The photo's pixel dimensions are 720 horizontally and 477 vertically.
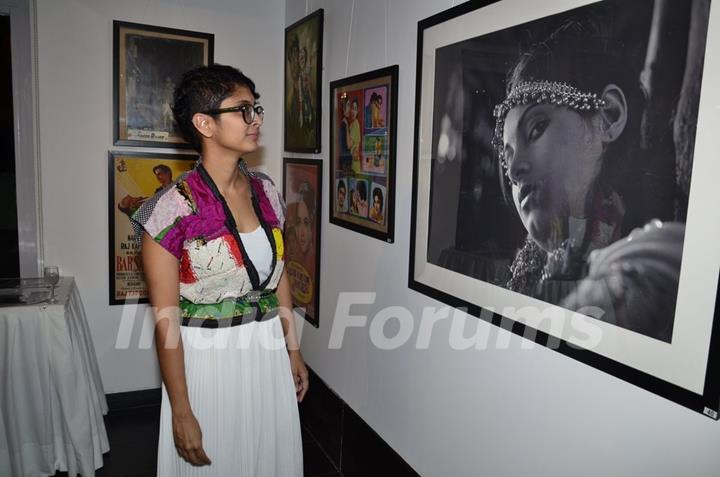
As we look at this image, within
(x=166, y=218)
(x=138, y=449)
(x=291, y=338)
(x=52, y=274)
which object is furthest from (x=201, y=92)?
(x=138, y=449)

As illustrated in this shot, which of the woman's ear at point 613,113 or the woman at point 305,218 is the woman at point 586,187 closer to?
the woman's ear at point 613,113

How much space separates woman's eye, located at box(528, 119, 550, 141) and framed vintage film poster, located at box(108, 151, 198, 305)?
2.29 meters

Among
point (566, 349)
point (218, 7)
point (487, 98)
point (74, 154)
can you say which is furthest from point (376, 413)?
point (218, 7)

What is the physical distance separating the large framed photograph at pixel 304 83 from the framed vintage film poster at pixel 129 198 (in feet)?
2.13

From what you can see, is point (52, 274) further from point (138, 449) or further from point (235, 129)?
point (235, 129)

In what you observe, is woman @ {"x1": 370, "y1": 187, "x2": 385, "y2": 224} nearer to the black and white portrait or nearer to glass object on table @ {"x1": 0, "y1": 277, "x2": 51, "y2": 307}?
the black and white portrait

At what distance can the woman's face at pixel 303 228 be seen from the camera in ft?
9.89

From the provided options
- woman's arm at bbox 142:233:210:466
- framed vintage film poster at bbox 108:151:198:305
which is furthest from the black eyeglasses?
framed vintage film poster at bbox 108:151:198:305

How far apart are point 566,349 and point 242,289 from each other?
90 cm

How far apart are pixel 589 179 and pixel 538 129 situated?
0.21m

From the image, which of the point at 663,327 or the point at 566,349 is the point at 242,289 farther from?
the point at 663,327

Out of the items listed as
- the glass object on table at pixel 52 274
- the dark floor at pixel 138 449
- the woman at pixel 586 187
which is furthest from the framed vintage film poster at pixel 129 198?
the woman at pixel 586 187

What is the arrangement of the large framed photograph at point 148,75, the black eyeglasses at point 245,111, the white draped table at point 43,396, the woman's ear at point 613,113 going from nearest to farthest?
the woman's ear at point 613,113 → the black eyeglasses at point 245,111 → the white draped table at point 43,396 → the large framed photograph at point 148,75

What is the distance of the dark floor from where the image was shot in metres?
2.71
